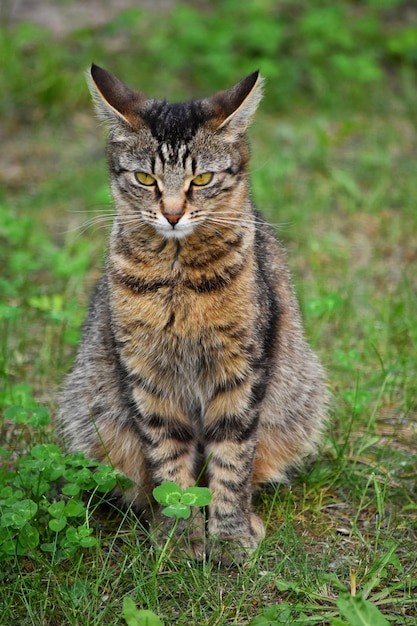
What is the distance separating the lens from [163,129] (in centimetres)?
317

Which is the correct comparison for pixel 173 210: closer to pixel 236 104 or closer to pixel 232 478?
pixel 236 104

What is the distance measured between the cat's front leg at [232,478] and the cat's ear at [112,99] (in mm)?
1115

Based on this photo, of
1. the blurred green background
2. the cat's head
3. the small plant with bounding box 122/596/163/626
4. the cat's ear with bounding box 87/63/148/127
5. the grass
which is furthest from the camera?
the blurred green background

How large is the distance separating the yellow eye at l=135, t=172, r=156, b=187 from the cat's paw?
1.24 metres

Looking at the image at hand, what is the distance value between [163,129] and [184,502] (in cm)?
125

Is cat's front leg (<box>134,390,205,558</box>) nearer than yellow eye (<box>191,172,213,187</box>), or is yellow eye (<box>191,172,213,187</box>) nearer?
yellow eye (<box>191,172,213,187</box>)

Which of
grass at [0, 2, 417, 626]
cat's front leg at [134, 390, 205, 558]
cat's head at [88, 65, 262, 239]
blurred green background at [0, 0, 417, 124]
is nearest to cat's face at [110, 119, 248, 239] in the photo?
cat's head at [88, 65, 262, 239]

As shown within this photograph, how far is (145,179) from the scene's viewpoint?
3.20 meters

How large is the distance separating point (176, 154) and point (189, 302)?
0.50 m

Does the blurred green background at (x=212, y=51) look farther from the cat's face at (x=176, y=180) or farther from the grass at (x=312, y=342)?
the cat's face at (x=176, y=180)

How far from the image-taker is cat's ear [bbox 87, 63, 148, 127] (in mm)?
3244

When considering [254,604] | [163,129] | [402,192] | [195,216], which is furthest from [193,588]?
[402,192]

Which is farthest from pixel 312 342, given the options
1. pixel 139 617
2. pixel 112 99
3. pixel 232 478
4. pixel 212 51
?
pixel 212 51

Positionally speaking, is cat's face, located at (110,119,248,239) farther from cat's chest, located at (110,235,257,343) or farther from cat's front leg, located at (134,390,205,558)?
cat's front leg, located at (134,390,205,558)
